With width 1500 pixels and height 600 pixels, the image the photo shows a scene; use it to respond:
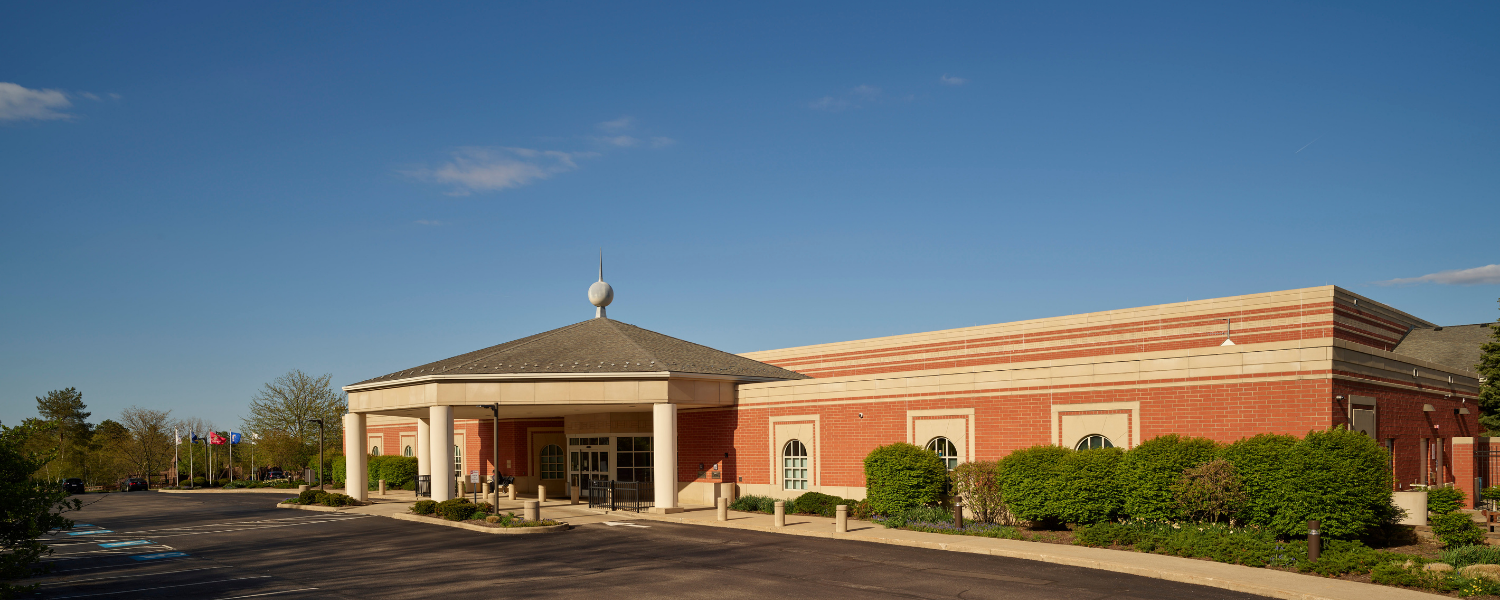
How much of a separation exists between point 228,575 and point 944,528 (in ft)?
53.1

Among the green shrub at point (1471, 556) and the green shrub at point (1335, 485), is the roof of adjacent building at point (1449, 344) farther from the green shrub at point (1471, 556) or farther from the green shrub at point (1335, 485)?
the green shrub at point (1471, 556)

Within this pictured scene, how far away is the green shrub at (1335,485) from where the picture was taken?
18.4 metres

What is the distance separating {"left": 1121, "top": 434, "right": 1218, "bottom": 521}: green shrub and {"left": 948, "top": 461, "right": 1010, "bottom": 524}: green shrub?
355cm

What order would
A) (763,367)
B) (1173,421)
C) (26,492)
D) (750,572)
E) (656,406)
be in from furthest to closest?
1. (763,367)
2. (656,406)
3. (1173,421)
4. (750,572)
5. (26,492)

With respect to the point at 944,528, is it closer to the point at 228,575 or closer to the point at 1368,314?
the point at 228,575

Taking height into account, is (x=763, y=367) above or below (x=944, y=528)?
above

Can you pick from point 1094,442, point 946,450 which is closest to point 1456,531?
point 1094,442

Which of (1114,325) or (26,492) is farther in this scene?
(1114,325)

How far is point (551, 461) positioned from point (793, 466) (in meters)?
17.4

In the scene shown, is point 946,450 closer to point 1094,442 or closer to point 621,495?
point 1094,442

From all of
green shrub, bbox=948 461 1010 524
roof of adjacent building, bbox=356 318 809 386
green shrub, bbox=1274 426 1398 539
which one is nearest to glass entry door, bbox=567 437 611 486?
roof of adjacent building, bbox=356 318 809 386

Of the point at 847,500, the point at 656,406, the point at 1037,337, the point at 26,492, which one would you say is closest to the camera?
the point at 26,492

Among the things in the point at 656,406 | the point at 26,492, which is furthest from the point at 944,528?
the point at 26,492

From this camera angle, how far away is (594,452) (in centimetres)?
3916
